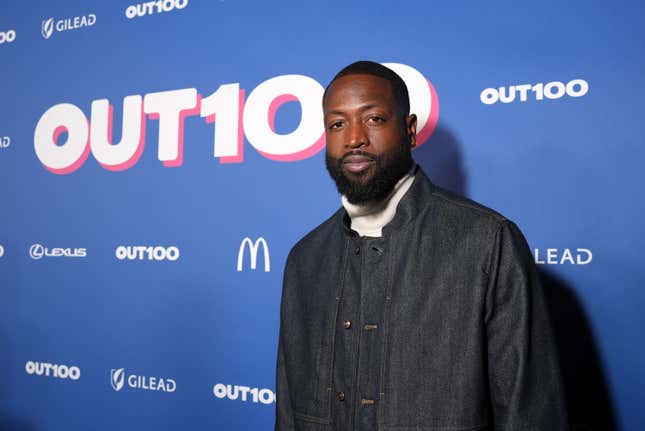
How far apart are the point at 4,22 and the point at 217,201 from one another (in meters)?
1.31

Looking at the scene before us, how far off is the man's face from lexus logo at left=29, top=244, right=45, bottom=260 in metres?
1.50

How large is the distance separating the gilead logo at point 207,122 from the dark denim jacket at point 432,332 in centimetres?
53

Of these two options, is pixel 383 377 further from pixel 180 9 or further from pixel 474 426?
pixel 180 9

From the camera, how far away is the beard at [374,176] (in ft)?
3.61

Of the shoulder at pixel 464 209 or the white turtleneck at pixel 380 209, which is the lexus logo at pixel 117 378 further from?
the shoulder at pixel 464 209

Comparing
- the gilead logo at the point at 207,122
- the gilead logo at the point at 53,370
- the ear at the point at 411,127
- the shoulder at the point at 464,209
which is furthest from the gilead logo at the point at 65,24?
the shoulder at the point at 464,209

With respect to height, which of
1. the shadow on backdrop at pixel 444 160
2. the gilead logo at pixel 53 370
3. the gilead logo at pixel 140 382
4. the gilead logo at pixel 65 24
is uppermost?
the gilead logo at pixel 65 24

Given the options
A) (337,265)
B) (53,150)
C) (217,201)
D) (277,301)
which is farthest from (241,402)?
(53,150)

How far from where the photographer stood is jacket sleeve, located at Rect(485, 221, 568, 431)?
945 millimetres

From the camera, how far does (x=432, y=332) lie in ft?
3.37

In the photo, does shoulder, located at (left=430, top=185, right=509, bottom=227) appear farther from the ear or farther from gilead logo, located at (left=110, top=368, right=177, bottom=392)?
gilead logo, located at (left=110, top=368, right=177, bottom=392)

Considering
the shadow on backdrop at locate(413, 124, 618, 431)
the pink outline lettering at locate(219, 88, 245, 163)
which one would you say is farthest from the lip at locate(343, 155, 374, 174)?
the pink outline lettering at locate(219, 88, 245, 163)

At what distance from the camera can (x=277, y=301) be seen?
1.70m

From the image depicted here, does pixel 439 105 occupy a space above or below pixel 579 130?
above
